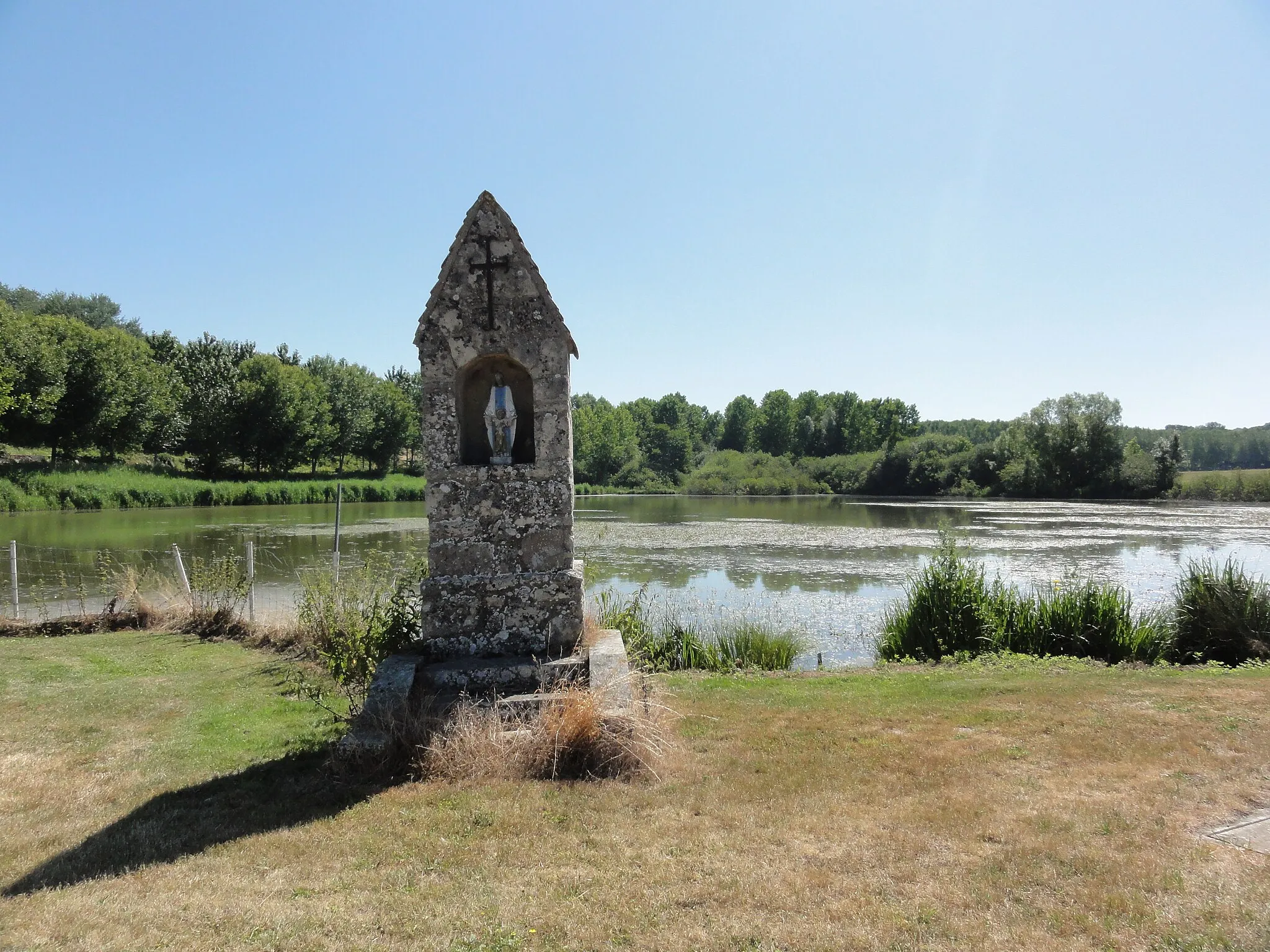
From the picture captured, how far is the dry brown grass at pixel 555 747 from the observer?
15.6 feet

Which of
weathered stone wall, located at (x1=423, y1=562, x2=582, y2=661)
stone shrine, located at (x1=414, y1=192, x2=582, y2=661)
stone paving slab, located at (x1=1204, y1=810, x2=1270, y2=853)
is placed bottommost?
stone paving slab, located at (x1=1204, y1=810, x2=1270, y2=853)

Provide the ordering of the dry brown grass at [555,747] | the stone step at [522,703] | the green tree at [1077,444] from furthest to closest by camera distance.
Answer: the green tree at [1077,444], the stone step at [522,703], the dry brown grass at [555,747]

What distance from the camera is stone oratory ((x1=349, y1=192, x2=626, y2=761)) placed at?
6.05 metres

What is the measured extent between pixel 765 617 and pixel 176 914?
35.5ft

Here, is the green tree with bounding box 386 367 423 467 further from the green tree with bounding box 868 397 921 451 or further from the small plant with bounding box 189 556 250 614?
the green tree with bounding box 868 397 921 451

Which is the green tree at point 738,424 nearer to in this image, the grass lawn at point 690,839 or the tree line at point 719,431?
the tree line at point 719,431

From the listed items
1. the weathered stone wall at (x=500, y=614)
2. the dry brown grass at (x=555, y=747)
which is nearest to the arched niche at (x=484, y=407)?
the weathered stone wall at (x=500, y=614)

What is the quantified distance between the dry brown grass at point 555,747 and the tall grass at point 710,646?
4227 mm

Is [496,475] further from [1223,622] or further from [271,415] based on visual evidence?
[271,415]

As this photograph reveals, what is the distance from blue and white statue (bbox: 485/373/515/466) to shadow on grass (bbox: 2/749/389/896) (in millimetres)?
2665

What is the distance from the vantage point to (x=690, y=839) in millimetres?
3881

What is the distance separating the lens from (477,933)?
2994 millimetres

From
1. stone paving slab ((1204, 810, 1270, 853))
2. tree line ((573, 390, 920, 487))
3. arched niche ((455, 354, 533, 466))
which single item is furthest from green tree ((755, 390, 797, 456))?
stone paving slab ((1204, 810, 1270, 853))

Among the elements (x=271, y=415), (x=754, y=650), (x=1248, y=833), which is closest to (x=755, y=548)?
(x=754, y=650)
